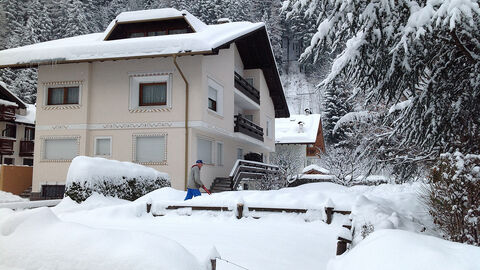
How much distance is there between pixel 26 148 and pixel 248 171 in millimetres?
20914

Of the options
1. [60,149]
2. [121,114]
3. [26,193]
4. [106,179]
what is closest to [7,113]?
[26,193]

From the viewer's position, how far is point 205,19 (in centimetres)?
6159

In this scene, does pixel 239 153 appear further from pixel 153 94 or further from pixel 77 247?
pixel 77 247

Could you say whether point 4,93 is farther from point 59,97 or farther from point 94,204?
point 94,204

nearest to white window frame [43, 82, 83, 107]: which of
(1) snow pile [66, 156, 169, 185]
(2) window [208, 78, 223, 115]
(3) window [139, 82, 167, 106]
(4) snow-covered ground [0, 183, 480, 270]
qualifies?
(3) window [139, 82, 167, 106]

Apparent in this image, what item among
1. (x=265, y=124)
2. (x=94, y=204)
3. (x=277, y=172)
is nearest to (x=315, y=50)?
(x=94, y=204)

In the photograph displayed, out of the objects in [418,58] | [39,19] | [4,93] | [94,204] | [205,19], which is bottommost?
[94,204]

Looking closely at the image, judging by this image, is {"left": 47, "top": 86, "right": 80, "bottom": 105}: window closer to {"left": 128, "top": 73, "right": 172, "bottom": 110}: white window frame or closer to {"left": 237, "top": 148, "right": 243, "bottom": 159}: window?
{"left": 128, "top": 73, "right": 172, "bottom": 110}: white window frame

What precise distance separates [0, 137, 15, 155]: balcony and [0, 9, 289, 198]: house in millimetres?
13354

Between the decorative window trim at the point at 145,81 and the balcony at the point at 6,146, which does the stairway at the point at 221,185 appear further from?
the balcony at the point at 6,146

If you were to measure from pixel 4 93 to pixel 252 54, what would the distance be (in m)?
18.7

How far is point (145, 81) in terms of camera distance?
69.9 ft

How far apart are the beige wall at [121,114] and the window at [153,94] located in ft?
1.76

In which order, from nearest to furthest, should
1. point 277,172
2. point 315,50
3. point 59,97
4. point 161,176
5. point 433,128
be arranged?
point 315,50 < point 433,128 < point 161,176 < point 59,97 < point 277,172
